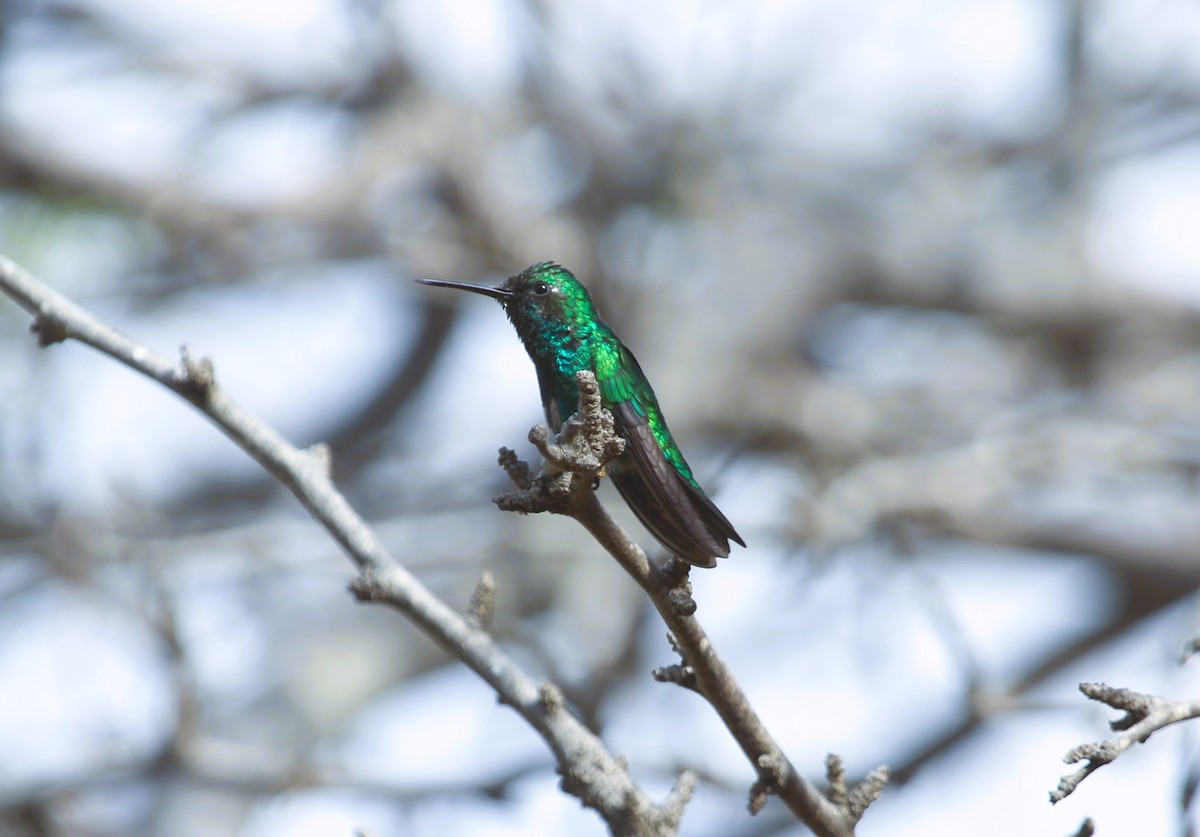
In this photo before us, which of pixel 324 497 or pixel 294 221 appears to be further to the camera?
pixel 294 221

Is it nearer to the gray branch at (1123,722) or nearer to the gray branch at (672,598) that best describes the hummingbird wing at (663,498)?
the gray branch at (672,598)

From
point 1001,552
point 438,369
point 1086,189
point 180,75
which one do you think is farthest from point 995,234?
point 180,75

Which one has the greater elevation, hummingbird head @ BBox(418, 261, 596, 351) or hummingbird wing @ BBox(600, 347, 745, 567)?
hummingbird head @ BBox(418, 261, 596, 351)

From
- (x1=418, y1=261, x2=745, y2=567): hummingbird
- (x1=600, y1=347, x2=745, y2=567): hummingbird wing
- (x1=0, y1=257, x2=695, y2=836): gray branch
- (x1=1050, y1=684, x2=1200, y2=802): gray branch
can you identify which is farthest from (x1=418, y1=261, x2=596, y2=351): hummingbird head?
(x1=1050, y1=684, x2=1200, y2=802): gray branch

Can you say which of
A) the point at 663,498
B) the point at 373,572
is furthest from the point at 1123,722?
the point at 373,572

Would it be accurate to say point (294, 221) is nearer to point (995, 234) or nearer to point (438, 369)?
point (438, 369)

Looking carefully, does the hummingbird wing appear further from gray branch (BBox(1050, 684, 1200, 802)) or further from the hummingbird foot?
gray branch (BBox(1050, 684, 1200, 802))
